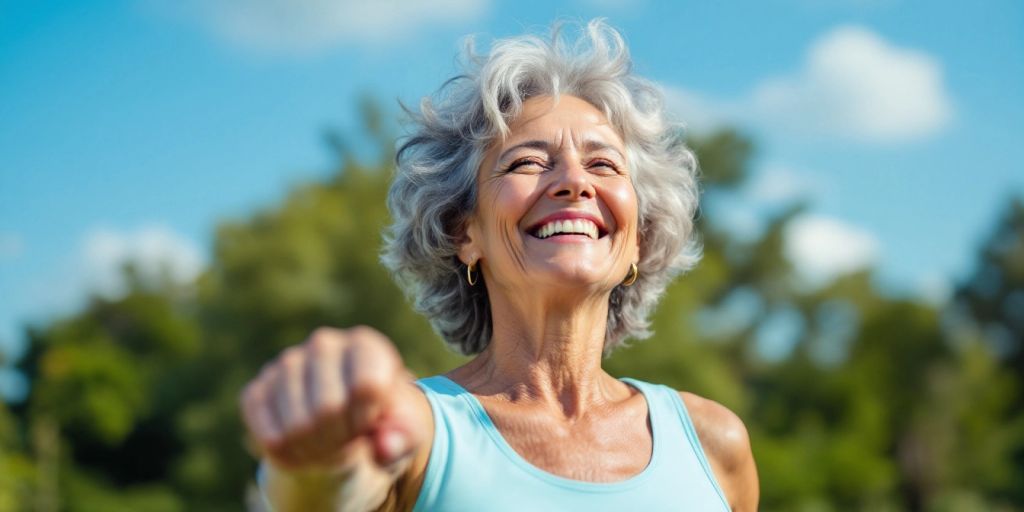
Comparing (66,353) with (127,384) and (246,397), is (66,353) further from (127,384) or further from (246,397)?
(246,397)

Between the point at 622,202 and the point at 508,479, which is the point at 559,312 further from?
the point at 508,479

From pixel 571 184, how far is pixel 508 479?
2.36 ft

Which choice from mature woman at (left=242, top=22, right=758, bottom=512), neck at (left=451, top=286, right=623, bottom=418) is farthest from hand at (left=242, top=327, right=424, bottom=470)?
neck at (left=451, top=286, right=623, bottom=418)

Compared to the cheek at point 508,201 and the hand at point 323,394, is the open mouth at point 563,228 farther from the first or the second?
the hand at point 323,394

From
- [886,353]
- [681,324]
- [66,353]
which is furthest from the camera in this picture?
[886,353]

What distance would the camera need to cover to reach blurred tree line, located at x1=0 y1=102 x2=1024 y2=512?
2245 cm

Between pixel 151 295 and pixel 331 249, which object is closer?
pixel 331 249

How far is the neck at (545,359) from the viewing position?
2.54 metres

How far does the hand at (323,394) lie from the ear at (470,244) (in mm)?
1388

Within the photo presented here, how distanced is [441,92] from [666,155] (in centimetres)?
63

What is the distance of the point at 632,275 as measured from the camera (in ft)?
9.64

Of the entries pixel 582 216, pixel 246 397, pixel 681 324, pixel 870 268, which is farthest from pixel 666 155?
pixel 870 268

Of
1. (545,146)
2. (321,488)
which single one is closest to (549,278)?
(545,146)

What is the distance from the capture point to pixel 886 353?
31.4m
